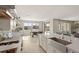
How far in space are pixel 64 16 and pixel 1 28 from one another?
4.36ft

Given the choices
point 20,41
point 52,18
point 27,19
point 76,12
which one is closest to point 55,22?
point 52,18

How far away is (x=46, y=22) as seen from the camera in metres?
1.76

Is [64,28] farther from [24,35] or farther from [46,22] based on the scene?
[24,35]

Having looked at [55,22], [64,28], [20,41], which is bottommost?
[20,41]

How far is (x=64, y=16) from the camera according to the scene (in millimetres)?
1667
